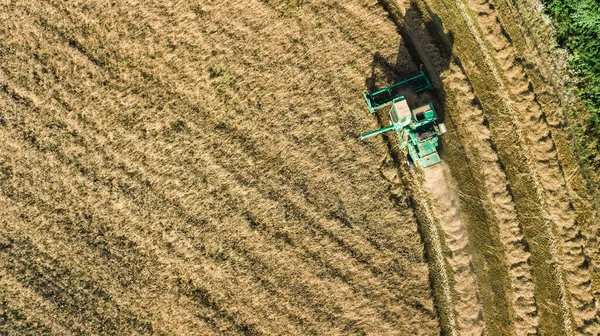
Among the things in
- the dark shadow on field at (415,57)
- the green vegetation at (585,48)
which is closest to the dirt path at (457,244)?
the dark shadow on field at (415,57)

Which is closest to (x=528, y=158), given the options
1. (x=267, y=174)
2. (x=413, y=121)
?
(x=413, y=121)

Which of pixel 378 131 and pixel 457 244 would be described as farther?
pixel 457 244

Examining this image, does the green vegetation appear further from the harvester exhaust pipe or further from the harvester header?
the harvester exhaust pipe

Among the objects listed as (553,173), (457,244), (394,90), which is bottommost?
(457,244)

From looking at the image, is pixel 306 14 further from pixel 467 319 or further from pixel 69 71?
pixel 467 319

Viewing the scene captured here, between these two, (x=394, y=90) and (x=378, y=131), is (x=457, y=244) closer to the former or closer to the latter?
(x=378, y=131)

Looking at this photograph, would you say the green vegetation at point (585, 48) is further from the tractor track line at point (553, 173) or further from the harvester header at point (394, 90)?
the harvester header at point (394, 90)
